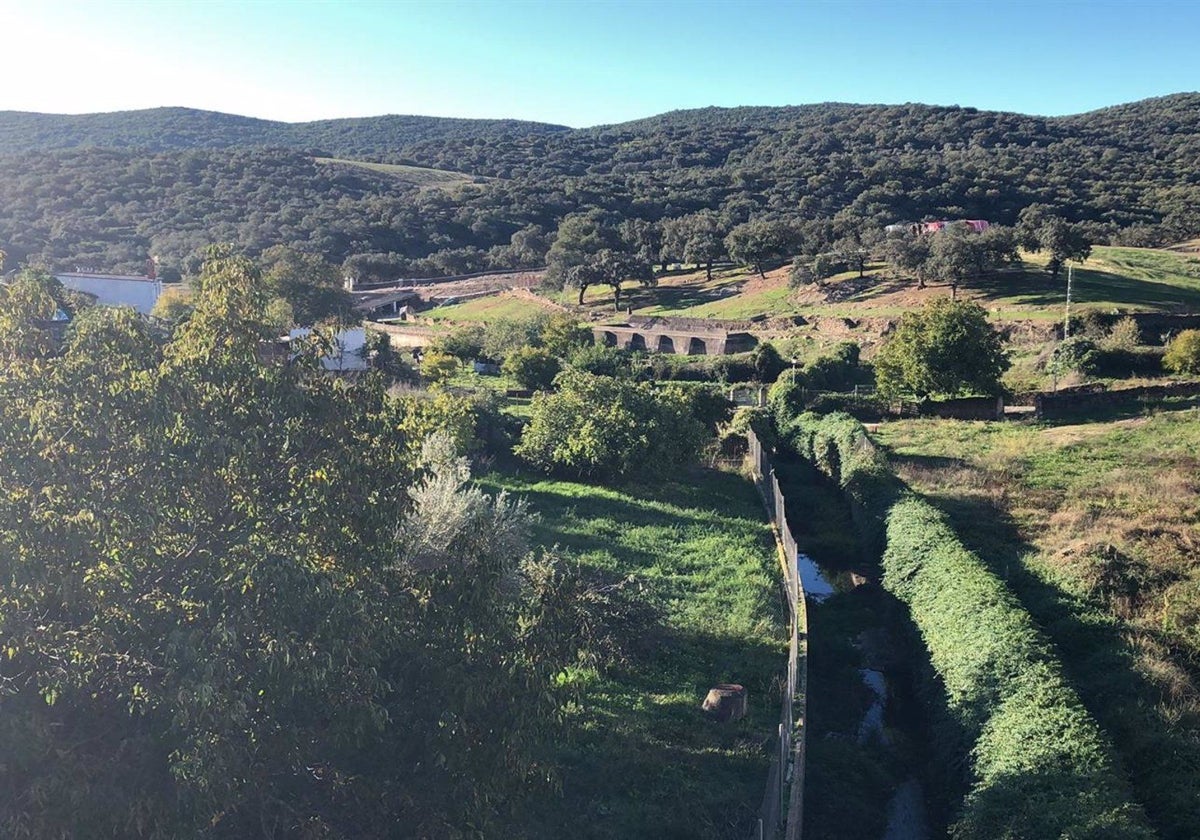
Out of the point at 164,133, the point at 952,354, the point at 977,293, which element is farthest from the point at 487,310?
the point at 164,133

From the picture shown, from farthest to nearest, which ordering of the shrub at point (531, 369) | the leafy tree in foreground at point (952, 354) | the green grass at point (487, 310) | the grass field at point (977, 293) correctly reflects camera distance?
the green grass at point (487, 310), the grass field at point (977, 293), the shrub at point (531, 369), the leafy tree in foreground at point (952, 354)

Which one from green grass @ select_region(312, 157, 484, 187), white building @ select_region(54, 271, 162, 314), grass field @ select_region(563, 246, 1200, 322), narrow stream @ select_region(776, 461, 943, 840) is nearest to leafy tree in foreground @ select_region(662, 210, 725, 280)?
grass field @ select_region(563, 246, 1200, 322)

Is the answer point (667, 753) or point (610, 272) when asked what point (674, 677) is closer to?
point (667, 753)

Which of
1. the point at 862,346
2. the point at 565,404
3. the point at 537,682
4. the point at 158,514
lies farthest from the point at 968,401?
the point at 158,514

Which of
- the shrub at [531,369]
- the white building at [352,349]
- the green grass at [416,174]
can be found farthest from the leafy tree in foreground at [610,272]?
the green grass at [416,174]

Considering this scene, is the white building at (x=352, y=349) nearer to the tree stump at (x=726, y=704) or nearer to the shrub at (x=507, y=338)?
the shrub at (x=507, y=338)

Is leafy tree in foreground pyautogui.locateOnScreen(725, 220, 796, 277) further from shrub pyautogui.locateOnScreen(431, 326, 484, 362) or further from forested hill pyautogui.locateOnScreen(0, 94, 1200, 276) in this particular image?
shrub pyautogui.locateOnScreen(431, 326, 484, 362)
